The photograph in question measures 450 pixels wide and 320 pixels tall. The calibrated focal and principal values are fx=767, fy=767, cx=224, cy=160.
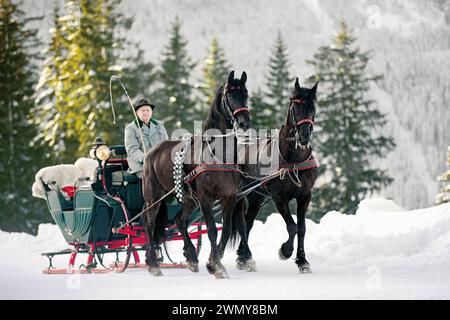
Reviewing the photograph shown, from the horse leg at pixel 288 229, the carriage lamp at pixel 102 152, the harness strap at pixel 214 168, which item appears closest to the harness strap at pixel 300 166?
the horse leg at pixel 288 229

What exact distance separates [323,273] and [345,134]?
25.6 meters

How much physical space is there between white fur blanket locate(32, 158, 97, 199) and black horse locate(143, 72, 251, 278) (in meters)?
1.92

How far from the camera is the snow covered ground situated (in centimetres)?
872

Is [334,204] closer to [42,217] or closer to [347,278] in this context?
[42,217]

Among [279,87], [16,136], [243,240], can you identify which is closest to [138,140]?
[243,240]

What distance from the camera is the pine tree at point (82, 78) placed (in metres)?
33.3

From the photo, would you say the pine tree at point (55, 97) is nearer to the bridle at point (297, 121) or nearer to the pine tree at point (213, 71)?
the pine tree at point (213, 71)

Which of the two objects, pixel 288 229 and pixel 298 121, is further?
pixel 288 229

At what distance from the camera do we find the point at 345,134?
36.0 meters

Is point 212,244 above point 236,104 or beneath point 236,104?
beneath

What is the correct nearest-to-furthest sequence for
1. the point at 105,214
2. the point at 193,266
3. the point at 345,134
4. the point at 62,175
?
the point at 193,266 < the point at 105,214 < the point at 62,175 < the point at 345,134

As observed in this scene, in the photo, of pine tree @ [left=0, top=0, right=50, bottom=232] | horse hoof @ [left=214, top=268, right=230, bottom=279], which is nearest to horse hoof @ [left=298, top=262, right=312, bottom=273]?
horse hoof @ [left=214, top=268, right=230, bottom=279]

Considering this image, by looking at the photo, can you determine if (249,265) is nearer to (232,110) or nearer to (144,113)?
(232,110)
